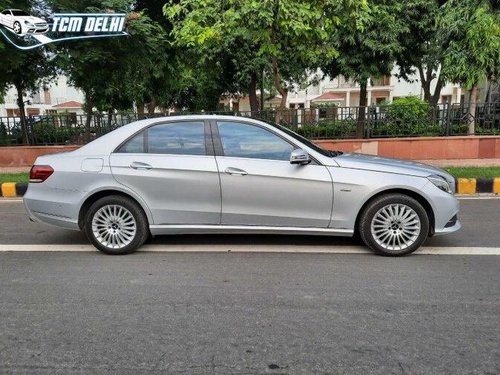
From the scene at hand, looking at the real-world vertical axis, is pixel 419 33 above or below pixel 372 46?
above

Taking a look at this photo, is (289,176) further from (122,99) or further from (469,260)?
(122,99)

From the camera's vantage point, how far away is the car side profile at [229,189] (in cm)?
505

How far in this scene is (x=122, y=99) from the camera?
1234 inches

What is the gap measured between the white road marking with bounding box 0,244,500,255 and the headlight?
0.75 m

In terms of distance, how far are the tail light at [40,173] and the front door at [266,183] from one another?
6.48ft

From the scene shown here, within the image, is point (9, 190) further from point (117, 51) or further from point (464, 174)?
point (464, 174)

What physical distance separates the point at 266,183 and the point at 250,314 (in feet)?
5.64

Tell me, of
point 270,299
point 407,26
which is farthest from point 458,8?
point 270,299

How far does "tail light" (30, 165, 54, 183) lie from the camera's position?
5375mm

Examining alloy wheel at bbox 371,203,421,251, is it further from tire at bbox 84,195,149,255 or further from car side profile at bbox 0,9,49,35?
car side profile at bbox 0,9,49,35

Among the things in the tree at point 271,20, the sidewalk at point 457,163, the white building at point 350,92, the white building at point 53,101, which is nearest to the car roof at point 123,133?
the tree at point 271,20

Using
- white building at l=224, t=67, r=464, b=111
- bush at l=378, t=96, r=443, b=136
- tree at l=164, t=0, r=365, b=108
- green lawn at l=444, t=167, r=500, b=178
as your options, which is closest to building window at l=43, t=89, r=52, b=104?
white building at l=224, t=67, r=464, b=111

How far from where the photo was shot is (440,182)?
509cm

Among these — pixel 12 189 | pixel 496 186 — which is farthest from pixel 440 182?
pixel 12 189
